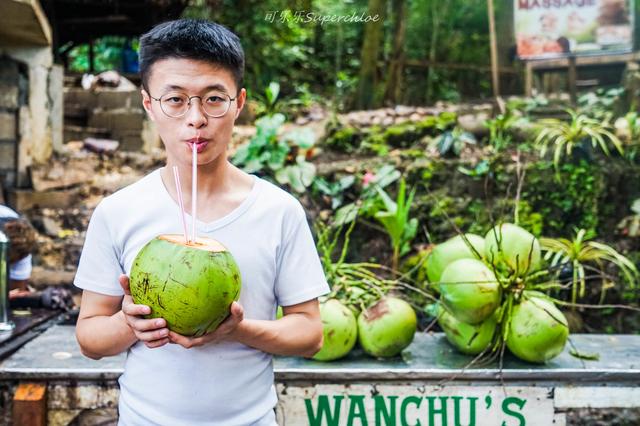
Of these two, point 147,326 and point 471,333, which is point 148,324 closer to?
point 147,326

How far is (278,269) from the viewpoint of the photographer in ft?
4.53

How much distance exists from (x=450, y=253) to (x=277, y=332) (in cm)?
111

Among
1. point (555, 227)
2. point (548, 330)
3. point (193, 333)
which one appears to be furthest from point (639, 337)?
point (193, 333)

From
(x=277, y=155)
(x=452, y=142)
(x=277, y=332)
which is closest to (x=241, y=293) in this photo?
(x=277, y=332)

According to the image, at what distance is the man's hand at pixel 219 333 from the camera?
1144 mm

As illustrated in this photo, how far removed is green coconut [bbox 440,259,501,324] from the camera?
2016 millimetres

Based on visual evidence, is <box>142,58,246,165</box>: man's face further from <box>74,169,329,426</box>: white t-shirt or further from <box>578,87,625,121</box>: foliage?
<box>578,87,625,121</box>: foliage

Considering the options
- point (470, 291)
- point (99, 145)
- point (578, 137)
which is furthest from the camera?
point (99, 145)

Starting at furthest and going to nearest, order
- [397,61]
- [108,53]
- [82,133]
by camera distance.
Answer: [108,53], [397,61], [82,133]

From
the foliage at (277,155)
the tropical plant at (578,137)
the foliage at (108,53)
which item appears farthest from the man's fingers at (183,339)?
the foliage at (108,53)

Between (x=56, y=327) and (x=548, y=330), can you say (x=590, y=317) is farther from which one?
(x=56, y=327)

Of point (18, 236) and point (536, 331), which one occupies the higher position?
point (18, 236)

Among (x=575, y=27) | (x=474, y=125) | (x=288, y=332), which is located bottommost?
(x=288, y=332)

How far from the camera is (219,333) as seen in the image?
1.18m
